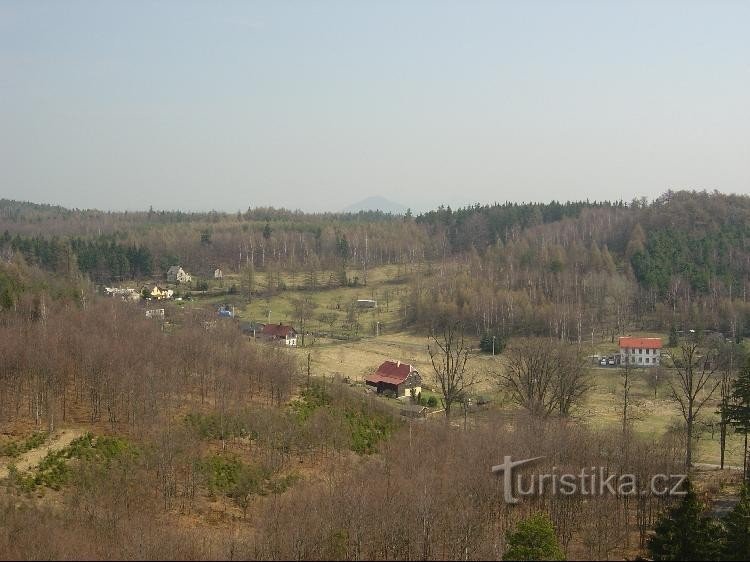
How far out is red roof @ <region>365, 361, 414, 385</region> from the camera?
3706 cm

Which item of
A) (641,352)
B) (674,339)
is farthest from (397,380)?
(674,339)

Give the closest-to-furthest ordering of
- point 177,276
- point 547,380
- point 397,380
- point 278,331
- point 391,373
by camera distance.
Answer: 1. point 547,380
2. point 397,380
3. point 391,373
4. point 278,331
5. point 177,276

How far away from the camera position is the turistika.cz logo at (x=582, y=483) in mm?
17547

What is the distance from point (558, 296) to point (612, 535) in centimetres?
4234

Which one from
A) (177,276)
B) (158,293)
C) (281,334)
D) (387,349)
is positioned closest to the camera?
(387,349)

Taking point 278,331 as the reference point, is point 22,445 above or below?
below

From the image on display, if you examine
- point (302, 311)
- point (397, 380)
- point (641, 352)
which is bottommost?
point (397, 380)

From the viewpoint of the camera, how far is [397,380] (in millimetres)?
36906

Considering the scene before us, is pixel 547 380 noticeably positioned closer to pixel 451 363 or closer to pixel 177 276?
pixel 451 363

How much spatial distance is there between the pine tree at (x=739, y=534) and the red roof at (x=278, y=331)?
3762 cm

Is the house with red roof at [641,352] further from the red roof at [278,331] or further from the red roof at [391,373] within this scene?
the red roof at [278,331]

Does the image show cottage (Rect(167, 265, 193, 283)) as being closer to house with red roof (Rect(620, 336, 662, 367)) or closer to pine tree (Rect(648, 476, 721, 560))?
house with red roof (Rect(620, 336, 662, 367))

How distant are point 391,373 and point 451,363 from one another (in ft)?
18.9

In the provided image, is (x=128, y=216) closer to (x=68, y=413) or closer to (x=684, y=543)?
(x=68, y=413)
